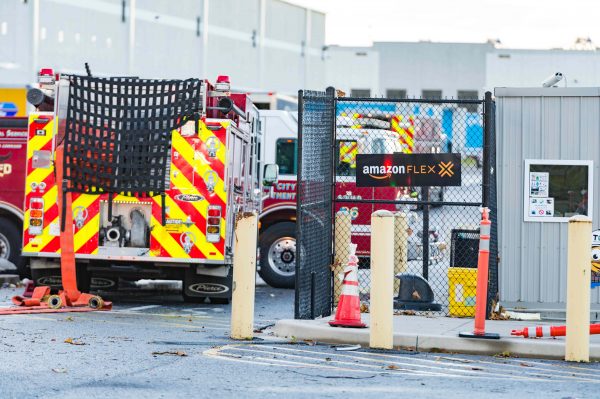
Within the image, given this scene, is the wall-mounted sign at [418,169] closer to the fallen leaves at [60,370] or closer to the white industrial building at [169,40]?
the fallen leaves at [60,370]

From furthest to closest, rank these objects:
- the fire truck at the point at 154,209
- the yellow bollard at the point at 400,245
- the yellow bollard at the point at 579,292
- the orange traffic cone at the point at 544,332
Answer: the yellow bollard at the point at 400,245 < the fire truck at the point at 154,209 < the orange traffic cone at the point at 544,332 < the yellow bollard at the point at 579,292

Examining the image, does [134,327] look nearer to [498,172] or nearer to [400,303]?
[400,303]

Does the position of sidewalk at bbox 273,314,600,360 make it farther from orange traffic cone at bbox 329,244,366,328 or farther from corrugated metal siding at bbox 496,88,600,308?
corrugated metal siding at bbox 496,88,600,308

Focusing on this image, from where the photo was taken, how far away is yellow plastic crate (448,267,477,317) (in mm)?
14672

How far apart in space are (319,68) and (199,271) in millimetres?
34383

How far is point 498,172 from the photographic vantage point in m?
14.7

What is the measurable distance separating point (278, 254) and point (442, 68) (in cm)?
5455

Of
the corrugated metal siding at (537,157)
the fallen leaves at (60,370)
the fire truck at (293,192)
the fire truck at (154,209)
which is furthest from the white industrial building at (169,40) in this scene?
the fallen leaves at (60,370)

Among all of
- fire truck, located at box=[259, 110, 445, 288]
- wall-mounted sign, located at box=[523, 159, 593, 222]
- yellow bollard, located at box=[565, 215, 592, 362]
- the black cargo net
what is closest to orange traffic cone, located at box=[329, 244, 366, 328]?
yellow bollard, located at box=[565, 215, 592, 362]

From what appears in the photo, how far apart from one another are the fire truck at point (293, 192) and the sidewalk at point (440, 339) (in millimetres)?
6781

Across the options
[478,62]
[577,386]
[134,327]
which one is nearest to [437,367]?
[577,386]

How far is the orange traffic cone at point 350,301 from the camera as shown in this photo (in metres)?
12.7

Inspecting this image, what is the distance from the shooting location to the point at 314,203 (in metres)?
14.0

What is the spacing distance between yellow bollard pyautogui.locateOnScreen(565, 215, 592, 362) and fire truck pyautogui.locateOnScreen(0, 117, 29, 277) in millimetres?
10564
